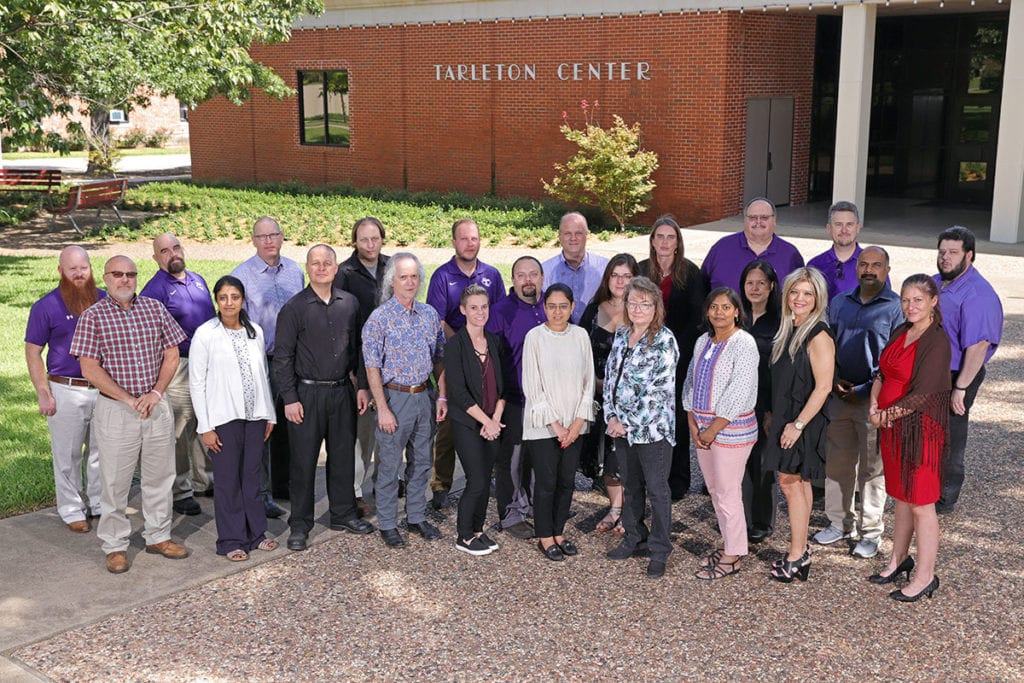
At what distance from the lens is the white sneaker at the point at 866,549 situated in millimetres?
6395

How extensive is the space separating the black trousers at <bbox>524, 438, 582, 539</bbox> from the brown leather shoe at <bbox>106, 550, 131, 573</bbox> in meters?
2.37

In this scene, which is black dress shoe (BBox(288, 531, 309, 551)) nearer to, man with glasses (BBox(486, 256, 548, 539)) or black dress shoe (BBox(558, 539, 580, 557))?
man with glasses (BBox(486, 256, 548, 539))

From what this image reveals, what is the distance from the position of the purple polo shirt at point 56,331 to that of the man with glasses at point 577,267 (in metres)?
3.04

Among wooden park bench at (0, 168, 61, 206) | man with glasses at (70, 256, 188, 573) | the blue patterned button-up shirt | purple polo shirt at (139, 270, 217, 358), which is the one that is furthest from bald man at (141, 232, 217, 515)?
wooden park bench at (0, 168, 61, 206)

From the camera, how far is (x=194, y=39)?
15.4 m

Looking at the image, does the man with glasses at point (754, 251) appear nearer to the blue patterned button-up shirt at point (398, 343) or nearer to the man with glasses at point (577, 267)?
the man with glasses at point (577, 267)

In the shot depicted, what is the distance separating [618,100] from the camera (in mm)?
21219

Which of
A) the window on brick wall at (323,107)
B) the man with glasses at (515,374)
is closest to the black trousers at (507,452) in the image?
the man with glasses at (515,374)

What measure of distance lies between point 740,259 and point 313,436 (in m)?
3.01

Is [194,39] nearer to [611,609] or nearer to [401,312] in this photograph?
[401,312]

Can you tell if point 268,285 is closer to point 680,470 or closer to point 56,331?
point 56,331

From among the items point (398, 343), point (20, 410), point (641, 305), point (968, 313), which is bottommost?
point (20, 410)

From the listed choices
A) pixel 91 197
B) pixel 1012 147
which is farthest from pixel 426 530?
pixel 91 197

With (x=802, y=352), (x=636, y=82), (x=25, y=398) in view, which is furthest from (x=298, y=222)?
(x=802, y=352)
